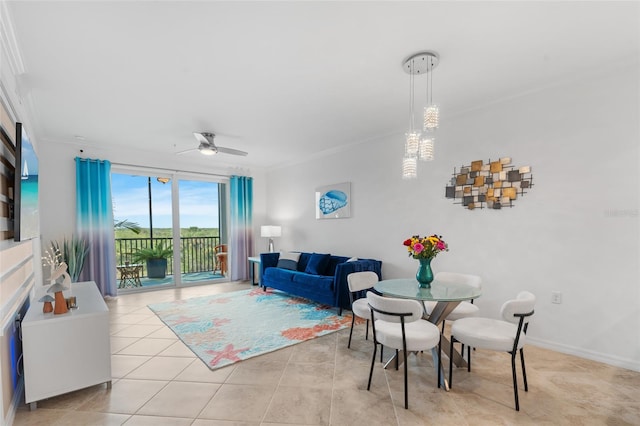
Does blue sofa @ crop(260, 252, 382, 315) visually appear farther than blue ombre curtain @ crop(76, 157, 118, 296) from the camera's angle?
No

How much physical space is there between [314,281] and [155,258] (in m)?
3.67

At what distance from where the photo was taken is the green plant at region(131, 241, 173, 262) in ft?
19.8

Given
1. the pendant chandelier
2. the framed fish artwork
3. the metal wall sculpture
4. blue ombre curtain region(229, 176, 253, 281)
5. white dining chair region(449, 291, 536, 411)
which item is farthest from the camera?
blue ombre curtain region(229, 176, 253, 281)

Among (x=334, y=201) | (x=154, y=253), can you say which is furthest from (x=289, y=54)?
(x=154, y=253)

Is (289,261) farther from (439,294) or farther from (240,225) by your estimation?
(439,294)

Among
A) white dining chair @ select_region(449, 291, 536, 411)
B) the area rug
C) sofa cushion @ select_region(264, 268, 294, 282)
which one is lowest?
the area rug

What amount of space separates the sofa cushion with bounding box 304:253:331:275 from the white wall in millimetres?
1403

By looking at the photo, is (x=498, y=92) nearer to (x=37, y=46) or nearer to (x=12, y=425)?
(x=37, y=46)

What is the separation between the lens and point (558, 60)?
2537 millimetres

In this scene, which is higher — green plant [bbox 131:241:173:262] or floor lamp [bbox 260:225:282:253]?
floor lamp [bbox 260:225:282:253]

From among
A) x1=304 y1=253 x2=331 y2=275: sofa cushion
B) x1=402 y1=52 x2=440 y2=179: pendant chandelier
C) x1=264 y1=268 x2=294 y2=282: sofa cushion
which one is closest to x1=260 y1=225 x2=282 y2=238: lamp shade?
x1=264 y1=268 x2=294 y2=282: sofa cushion

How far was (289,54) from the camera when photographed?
2398mm

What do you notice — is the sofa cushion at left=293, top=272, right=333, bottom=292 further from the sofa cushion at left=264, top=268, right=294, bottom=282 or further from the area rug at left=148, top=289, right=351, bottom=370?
the area rug at left=148, top=289, right=351, bottom=370

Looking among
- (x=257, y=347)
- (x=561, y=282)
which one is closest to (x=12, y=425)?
(x=257, y=347)
